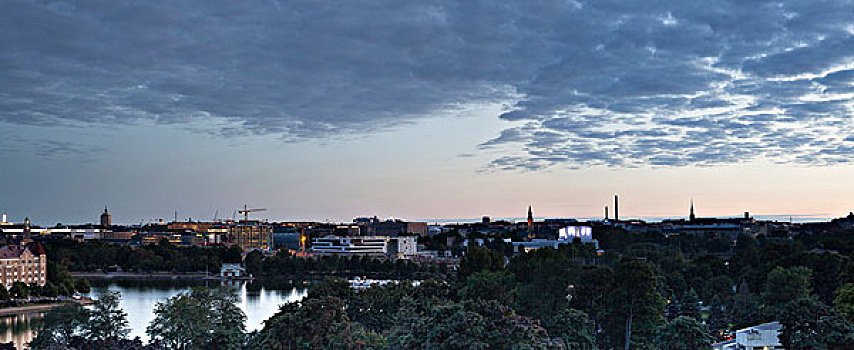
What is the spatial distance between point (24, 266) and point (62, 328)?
44886 mm

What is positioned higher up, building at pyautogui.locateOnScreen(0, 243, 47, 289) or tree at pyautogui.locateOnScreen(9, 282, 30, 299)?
building at pyautogui.locateOnScreen(0, 243, 47, 289)

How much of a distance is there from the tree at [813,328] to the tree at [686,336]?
2.04 meters

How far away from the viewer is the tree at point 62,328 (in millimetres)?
23894

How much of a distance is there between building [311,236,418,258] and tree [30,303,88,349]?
322 feet

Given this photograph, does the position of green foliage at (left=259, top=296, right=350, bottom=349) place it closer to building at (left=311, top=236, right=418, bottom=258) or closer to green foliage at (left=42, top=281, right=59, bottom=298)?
green foliage at (left=42, top=281, right=59, bottom=298)

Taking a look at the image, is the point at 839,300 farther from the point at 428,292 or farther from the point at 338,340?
the point at 338,340

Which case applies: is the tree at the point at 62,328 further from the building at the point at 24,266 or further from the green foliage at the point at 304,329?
the building at the point at 24,266

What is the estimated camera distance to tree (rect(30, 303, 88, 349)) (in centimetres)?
2389

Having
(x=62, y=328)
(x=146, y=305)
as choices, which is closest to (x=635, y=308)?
(x=62, y=328)

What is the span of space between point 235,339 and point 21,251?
2019 inches

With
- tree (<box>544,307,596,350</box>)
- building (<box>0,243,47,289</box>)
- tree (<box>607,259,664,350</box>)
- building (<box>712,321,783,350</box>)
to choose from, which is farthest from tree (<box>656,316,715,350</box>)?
building (<box>0,243,47,289</box>)

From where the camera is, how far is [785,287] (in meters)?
34.1

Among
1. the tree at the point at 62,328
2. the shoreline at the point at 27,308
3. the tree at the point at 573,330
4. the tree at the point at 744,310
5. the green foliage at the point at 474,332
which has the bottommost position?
the shoreline at the point at 27,308

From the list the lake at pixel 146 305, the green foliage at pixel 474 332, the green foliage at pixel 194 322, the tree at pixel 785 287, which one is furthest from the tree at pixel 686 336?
the lake at pixel 146 305
